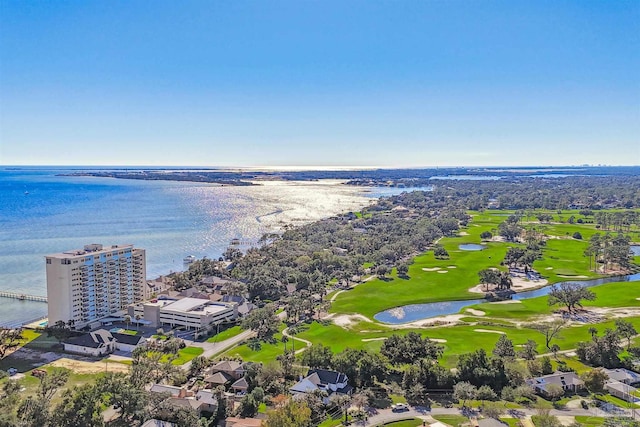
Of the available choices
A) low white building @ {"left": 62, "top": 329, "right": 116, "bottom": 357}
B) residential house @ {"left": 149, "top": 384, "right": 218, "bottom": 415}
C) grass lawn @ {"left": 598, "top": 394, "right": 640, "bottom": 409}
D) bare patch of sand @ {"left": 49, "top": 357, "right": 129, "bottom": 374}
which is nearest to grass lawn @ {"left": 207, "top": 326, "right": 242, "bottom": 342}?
low white building @ {"left": 62, "top": 329, "right": 116, "bottom": 357}

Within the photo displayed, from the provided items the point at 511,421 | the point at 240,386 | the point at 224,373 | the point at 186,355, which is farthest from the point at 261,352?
the point at 511,421

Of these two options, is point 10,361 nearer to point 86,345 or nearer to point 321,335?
point 86,345

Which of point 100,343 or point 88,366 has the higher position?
point 100,343

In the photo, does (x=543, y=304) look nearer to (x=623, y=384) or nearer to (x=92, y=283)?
(x=623, y=384)

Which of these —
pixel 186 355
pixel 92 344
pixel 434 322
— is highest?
pixel 92 344

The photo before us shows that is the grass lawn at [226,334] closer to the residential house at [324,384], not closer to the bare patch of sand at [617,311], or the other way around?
the residential house at [324,384]

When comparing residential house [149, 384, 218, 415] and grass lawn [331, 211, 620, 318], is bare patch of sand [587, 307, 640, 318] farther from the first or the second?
residential house [149, 384, 218, 415]
